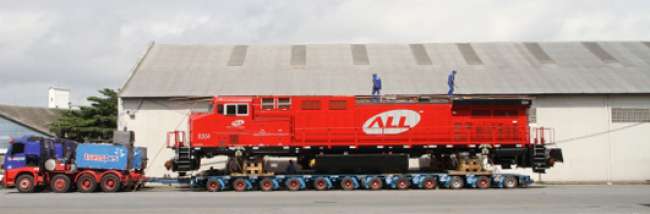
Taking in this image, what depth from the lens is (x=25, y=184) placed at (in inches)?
1019

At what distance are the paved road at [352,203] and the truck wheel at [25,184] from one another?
3.69m

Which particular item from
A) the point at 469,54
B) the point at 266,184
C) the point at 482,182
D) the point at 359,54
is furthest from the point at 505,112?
the point at 359,54

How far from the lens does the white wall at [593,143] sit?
33406 millimetres

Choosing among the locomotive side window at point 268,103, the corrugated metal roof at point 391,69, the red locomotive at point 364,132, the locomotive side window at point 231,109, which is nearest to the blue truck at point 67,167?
the red locomotive at point 364,132

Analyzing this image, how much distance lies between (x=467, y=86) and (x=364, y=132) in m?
10.3

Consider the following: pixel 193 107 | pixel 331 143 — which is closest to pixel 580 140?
pixel 331 143

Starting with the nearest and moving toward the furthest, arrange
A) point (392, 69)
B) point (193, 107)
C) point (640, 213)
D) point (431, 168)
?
point (640, 213), point (431, 168), point (193, 107), point (392, 69)

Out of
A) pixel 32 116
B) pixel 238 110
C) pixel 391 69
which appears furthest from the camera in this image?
pixel 32 116

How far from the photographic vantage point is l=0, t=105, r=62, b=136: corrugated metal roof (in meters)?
55.2

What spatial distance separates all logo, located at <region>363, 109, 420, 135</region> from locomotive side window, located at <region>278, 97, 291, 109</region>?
3423mm

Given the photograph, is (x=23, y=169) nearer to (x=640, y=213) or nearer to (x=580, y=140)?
(x=640, y=213)

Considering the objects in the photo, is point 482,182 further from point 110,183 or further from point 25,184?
point 25,184

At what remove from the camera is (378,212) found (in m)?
Result: 16.4

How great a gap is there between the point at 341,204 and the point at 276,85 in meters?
16.8
